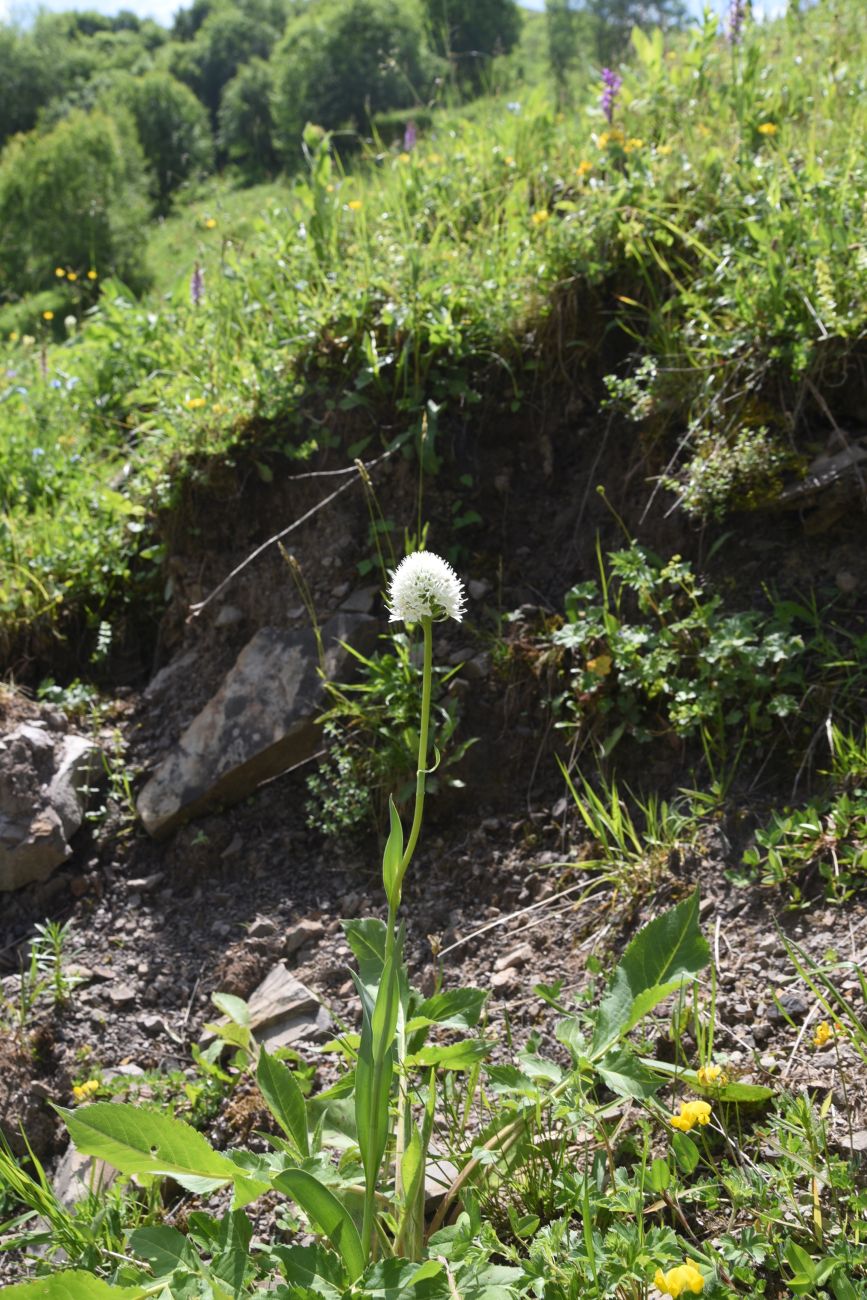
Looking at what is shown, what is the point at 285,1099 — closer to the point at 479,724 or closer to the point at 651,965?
the point at 651,965

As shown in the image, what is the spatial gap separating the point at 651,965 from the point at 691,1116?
0.23 metres

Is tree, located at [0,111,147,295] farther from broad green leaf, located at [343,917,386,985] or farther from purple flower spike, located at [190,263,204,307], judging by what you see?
broad green leaf, located at [343,917,386,985]

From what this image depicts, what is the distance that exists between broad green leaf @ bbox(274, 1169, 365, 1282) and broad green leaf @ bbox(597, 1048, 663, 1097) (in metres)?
0.46

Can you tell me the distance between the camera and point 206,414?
3467 mm

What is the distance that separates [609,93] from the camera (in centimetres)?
381

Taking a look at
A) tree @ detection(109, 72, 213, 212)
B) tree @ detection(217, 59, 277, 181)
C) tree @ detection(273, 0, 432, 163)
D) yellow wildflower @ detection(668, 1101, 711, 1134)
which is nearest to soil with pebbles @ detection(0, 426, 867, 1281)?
yellow wildflower @ detection(668, 1101, 711, 1134)

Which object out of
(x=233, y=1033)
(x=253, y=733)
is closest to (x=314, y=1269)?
(x=233, y=1033)

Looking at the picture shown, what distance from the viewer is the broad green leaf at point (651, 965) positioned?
166 cm

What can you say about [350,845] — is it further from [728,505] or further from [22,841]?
[728,505]

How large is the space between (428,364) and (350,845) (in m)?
1.57

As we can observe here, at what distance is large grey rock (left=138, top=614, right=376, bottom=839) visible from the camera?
3.01 m

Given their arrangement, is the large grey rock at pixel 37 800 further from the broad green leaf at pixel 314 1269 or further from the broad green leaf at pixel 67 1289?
the broad green leaf at pixel 314 1269

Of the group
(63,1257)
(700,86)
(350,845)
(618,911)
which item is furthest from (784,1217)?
(700,86)

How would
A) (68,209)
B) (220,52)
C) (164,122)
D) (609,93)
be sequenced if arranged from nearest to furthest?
(609,93)
(68,209)
(164,122)
(220,52)
